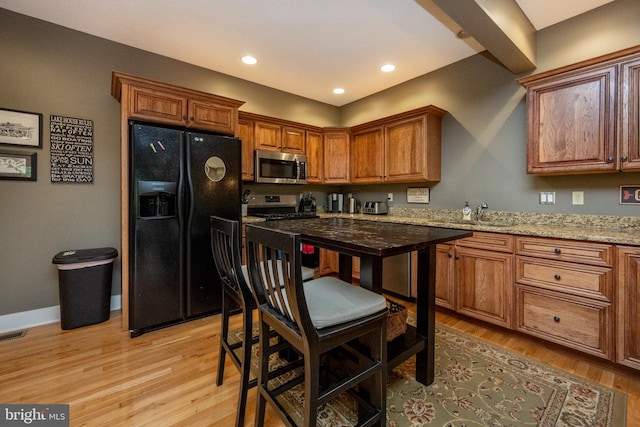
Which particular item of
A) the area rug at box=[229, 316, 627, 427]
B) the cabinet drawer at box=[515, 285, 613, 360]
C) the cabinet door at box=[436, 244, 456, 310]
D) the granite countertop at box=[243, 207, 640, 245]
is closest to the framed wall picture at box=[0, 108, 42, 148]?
the granite countertop at box=[243, 207, 640, 245]

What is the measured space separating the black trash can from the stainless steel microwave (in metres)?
1.79

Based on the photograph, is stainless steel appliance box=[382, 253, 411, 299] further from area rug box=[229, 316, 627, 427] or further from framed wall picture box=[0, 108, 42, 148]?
framed wall picture box=[0, 108, 42, 148]

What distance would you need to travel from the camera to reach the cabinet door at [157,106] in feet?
7.64

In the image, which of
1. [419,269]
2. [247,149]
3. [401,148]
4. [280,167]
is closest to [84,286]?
[247,149]

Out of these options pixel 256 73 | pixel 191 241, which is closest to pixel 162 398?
pixel 191 241

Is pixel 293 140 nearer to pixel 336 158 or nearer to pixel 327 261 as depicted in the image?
pixel 336 158

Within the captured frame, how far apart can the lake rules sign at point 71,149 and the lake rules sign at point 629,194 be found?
4.62 meters

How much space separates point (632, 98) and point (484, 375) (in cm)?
214

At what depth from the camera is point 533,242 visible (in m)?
2.16

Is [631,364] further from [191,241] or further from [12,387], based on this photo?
[12,387]

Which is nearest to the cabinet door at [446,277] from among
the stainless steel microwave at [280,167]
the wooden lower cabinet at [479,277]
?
the wooden lower cabinet at [479,277]

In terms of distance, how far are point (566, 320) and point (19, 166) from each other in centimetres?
452

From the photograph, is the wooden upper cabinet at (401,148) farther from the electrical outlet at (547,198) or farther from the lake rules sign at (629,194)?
the lake rules sign at (629,194)

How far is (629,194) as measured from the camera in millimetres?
2168
